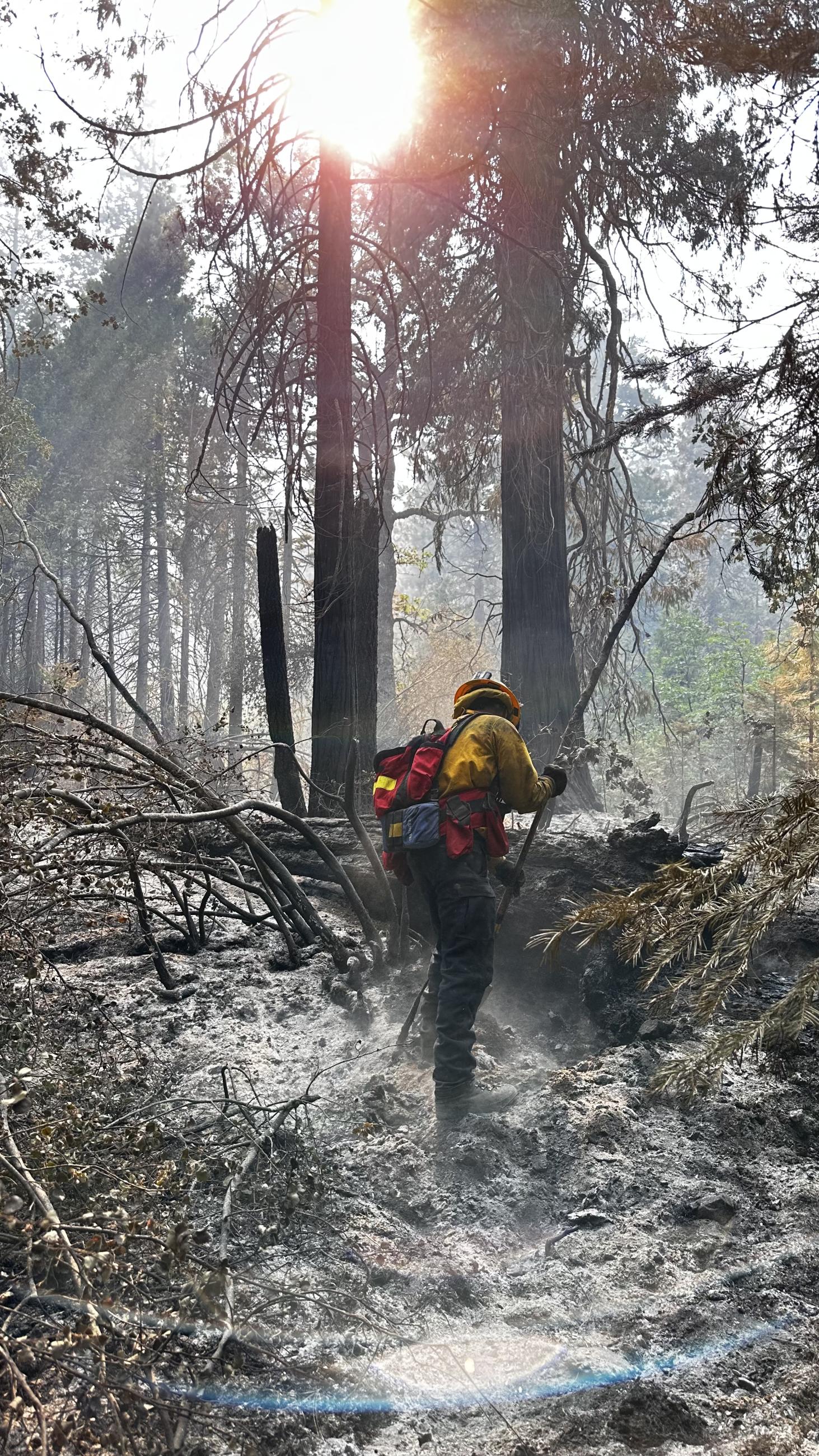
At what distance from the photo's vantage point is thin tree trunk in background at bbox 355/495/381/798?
7.50m

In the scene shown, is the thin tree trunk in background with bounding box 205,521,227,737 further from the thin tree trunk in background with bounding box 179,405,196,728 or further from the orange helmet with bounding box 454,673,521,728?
Answer: the orange helmet with bounding box 454,673,521,728

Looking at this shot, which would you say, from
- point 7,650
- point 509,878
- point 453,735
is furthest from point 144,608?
point 453,735

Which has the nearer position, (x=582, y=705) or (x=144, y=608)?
(x=582, y=705)

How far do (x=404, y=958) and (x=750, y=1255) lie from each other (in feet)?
8.88

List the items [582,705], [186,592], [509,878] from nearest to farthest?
[509,878]
[582,705]
[186,592]

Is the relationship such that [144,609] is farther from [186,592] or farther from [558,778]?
[558,778]

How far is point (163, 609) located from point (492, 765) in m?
31.8

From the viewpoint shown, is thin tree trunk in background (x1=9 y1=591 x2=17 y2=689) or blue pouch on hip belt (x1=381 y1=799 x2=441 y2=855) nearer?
blue pouch on hip belt (x1=381 y1=799 x2=441 y2=855)

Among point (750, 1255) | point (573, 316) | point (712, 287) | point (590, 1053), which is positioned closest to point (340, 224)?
point (573, 316)

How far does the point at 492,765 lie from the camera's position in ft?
15.7

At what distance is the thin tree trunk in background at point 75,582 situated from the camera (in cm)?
3281

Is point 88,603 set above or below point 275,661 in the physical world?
above

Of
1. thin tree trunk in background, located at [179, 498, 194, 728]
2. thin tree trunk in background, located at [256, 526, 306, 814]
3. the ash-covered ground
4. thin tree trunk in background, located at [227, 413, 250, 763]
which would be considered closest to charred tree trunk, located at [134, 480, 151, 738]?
thin tree trunk in background, located at [179, 498, 194, 728]

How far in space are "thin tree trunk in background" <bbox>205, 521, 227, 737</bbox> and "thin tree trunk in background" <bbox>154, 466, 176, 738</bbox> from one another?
52.1 inches
